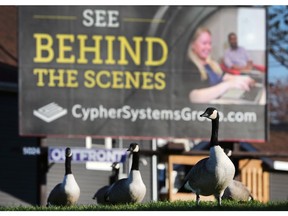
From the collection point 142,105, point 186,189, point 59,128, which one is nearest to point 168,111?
point 142,105

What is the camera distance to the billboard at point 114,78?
41594mm

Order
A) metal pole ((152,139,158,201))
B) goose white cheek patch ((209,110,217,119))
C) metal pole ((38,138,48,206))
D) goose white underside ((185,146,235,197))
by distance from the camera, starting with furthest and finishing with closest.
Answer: metal pole ((152,139,158,201)), metal pole ((38,138,48,206)), goose white cheek patch ((209,110,217,119)), goose white underside ((185,146,235,197))

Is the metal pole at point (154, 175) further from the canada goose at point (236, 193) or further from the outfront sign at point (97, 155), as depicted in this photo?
the canada goose at point (236, 193)

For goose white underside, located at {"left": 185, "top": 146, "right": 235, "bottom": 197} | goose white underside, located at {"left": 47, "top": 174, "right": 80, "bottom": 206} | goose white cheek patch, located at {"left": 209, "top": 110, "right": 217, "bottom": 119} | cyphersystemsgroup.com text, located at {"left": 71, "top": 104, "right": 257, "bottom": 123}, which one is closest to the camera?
goose white underside, located at {"left": 185, "top": 146, "right": 235, "bottom": 197}

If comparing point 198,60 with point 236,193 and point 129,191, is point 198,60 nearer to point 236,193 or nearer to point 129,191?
point 236,193

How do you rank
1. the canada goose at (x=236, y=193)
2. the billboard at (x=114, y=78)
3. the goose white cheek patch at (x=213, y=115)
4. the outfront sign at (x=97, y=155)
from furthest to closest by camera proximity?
the outfront sign at (x=97, y=155), the billboard at (x=114, y=78), the canada goose at (x=236, y=193), the goose white cheek patch at (x=213, y=115)

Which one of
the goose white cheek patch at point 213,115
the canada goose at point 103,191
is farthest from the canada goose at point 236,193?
the canada goose at point 103,191

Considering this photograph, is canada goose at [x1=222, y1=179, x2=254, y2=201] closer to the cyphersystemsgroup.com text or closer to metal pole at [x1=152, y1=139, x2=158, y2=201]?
the cyphersystemsgroup.com text

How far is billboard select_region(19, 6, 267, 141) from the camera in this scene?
41594mm

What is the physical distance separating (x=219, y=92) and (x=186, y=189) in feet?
74.6

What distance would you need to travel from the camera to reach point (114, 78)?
138 feet

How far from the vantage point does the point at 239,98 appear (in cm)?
4309

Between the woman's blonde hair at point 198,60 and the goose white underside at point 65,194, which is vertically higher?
the woman's blonde hair at point 198,60

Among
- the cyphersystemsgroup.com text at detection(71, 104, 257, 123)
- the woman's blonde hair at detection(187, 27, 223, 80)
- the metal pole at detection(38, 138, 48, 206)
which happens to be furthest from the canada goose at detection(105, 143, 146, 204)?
the woman's blonde hair at detection(187, 27, 223, 80)
